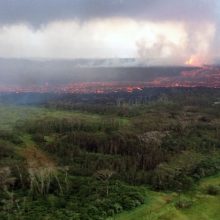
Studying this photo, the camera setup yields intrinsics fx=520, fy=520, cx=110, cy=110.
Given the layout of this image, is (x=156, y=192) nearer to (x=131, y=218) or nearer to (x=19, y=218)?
(x=131, y=218)

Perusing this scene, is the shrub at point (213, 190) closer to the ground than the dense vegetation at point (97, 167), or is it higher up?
closer to the ground

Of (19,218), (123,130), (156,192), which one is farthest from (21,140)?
(19,218)

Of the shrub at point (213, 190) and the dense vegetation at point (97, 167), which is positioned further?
the shrub at point (213, 190)

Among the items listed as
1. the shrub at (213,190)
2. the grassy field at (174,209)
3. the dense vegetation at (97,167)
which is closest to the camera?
the grassy field at (174,209)

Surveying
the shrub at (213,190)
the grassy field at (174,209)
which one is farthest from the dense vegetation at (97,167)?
the grassy field at (174,209)

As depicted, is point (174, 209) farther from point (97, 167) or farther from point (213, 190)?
point (97, 167)

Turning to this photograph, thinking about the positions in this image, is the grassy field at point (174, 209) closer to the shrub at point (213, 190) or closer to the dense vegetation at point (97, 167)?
the shrub at point (213, 190)

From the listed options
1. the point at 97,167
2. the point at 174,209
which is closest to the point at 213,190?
the point at 174,209

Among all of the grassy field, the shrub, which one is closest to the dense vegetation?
the shrub

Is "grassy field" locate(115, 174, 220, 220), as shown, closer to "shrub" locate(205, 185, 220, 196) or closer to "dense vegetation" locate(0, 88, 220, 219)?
"shrub" locate(205, 185, 220, 196)
